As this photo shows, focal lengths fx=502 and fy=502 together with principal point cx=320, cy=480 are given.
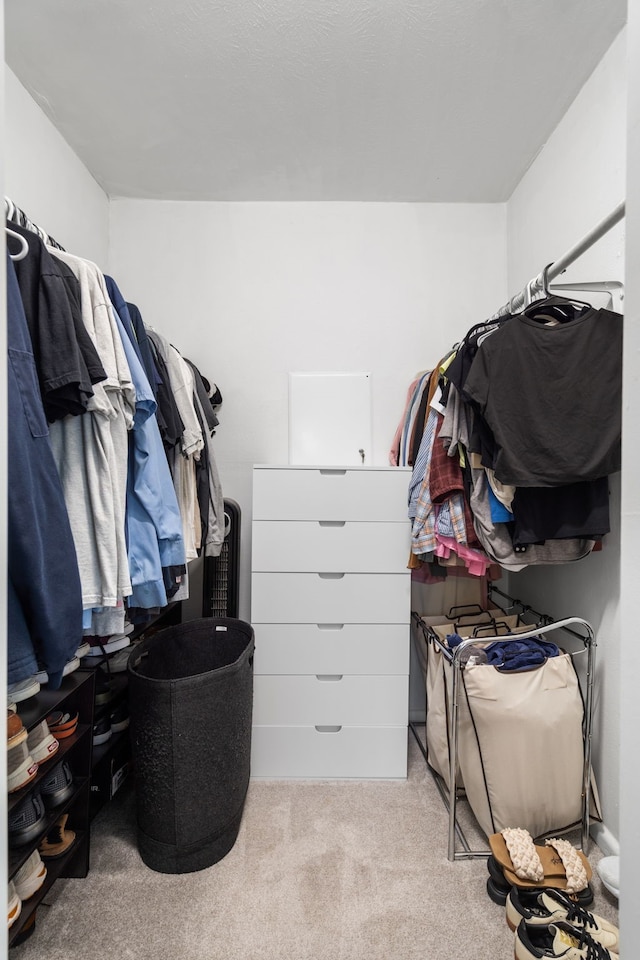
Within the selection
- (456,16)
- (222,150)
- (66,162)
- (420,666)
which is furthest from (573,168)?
(420,666)

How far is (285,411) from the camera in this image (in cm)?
238

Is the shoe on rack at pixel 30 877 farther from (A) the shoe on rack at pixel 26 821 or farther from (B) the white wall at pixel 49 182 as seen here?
(B) the white wall at pixel 49 182

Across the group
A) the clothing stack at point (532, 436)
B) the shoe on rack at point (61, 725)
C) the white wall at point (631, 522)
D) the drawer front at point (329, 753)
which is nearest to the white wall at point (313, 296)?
the drawer front at point (329, 753)

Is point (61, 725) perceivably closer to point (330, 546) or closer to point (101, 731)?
point (101, 731)

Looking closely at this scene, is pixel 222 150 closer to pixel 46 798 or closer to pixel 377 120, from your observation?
pixel 377 120

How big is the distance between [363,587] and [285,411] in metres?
0.93

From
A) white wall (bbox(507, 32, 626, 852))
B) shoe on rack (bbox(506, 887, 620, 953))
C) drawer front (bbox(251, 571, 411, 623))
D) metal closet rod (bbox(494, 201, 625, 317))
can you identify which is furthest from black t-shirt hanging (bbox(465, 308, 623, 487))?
shoe on rack (bbox(506, 887, 620, 953))

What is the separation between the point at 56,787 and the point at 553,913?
1240 millimetres

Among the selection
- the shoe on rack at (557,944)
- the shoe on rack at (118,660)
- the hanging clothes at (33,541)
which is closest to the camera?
the hanging clothes at (33,541)

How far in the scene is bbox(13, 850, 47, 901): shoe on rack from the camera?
3.73 ft

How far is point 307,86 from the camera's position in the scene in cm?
169

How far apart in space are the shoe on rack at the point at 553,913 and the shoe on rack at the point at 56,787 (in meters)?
1.15

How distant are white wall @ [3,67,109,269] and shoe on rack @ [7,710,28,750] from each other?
5.15 feet

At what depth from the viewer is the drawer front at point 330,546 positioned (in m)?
1.92
